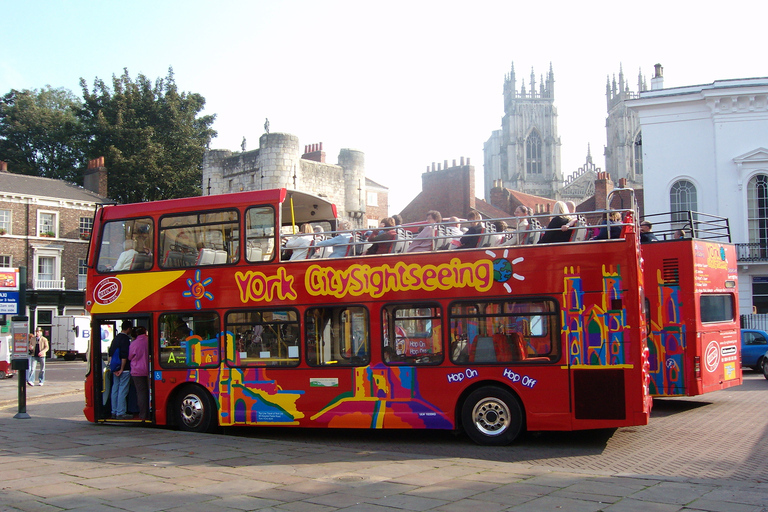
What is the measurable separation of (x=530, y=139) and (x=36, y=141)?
84513mm

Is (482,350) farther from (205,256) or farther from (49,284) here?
(49,284)

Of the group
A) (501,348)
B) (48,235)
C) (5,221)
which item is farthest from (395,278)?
(48,235)

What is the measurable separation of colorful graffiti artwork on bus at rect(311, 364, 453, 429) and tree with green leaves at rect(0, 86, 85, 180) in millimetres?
47499

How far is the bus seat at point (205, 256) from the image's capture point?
1191 cm

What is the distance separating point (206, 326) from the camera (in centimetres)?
1196

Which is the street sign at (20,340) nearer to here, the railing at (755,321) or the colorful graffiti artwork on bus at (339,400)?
the colorful graffiti artwork on bus at (339,400)

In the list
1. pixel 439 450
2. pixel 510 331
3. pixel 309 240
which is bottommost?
pixel 439 450

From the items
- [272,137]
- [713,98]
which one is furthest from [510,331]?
[272,137]

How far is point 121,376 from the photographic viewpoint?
12.7m

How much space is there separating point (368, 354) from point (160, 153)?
40978 mm

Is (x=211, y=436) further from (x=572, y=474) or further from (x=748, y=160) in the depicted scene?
(x=748, y=160)

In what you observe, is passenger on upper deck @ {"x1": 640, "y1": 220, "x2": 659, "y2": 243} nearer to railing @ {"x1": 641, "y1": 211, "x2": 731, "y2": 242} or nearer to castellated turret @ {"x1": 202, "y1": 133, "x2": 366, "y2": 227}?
railing @ {"x1": 641, "y1": 211, "x2": 731, "y2": 242}

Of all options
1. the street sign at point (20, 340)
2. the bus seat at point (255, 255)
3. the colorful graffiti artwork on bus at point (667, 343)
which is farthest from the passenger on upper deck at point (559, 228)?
the street sign at point (20, 340)

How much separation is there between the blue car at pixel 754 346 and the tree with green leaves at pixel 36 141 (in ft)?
153
